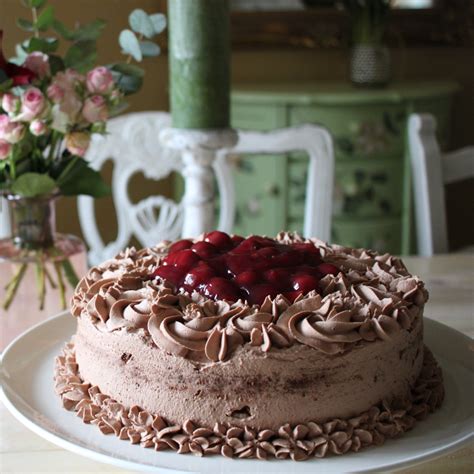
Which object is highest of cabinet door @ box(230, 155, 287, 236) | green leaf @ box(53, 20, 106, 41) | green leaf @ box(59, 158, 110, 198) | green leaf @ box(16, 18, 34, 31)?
green leaf @ box(16, 18, 34, 31)

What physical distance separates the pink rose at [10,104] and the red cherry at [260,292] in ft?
1.53

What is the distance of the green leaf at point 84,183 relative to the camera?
1.36 meters

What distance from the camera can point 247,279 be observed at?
3.18ft

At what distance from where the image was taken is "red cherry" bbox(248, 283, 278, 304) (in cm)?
95

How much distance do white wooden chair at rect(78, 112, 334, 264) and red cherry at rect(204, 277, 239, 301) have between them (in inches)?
41.3

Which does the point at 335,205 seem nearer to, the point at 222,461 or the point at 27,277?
the point at 27,277

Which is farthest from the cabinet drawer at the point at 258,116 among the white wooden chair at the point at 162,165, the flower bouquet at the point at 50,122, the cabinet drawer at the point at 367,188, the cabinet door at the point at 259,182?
the flower bouquet at the point at 50,122

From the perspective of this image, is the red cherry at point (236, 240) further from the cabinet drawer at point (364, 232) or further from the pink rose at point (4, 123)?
the cabinet drawer at point (364, 232)

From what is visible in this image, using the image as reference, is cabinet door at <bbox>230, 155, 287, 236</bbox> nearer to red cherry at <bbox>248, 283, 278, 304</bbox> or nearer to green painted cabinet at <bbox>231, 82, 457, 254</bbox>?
green painted cabinet at <bbox>231, 82, 457, 254</bbox>

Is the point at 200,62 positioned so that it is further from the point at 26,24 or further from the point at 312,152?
the point at 312,152

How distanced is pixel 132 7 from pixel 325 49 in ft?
2.66

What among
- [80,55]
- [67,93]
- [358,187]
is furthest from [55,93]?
[358,187]

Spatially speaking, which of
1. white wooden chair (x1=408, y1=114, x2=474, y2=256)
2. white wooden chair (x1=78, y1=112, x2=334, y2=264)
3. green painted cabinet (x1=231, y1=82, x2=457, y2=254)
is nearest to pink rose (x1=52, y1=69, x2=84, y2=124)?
white wooden chair (x1=78, y1=112, x2=334, y2=264)

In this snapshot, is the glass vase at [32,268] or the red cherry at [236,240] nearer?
the red cherry at [236,240]
